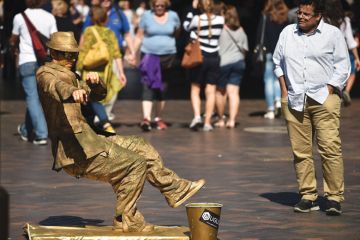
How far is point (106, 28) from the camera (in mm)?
17188

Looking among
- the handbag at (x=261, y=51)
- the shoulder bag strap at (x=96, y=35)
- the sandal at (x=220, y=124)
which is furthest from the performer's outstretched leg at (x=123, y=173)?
the handbag at (x=261, y=51)

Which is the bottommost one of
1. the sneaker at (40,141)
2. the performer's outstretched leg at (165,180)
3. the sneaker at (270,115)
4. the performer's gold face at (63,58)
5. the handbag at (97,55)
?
the sneaker at (270,115)

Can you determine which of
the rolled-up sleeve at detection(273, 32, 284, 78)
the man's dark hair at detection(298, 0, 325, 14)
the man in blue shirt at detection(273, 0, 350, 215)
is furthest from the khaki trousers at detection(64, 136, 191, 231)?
the man's dark hair at detection(298, 0, 325, 14)

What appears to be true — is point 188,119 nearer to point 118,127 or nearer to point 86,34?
point 118,127

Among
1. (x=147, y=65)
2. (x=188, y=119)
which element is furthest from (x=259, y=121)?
(x=147, y=65)

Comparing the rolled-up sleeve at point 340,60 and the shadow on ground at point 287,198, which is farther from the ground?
the rolled-up sleeve at point 340,60

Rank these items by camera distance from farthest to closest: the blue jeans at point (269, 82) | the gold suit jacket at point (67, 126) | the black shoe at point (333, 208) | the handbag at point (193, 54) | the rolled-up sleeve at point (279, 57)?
the blue jeans at point (269, 82)
the handbag at point (193, 54)
the rolled-up sleeve at point (279, 57)
the black shoe at point (333, 208)
the gold suit jacket at point (67, 126)

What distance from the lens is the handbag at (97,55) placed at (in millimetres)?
16781

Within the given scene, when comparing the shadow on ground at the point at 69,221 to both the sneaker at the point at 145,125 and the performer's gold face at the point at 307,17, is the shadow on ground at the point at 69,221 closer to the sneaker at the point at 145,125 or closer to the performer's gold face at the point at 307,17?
the performer's gold face at the point at 307,17

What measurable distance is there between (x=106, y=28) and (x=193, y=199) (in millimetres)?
6298

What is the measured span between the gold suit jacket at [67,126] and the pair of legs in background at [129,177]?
67 mm

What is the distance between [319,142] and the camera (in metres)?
→ 10.4

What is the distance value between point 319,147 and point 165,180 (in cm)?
181

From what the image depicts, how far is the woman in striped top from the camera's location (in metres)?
17.2
